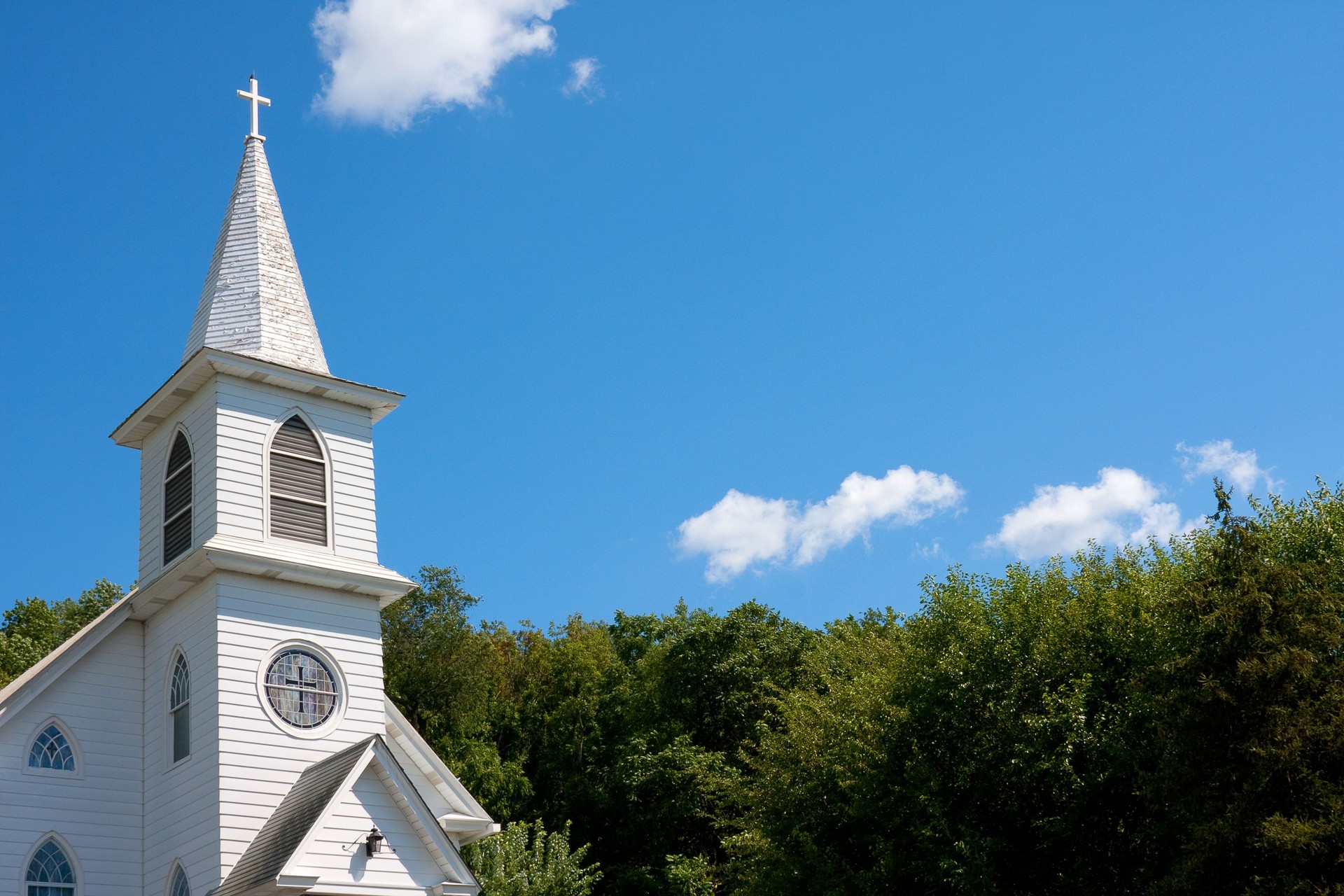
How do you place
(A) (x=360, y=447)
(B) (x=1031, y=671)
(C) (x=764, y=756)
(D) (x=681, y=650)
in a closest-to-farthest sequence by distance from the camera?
(A) (x=360, y=447), (B) (x=1031, y=671), (C) (x=764, y=756), (D) (x=681, y=650)

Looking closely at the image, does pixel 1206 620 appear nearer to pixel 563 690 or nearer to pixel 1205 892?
pixel 1205 892

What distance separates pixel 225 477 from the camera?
21.2 meters

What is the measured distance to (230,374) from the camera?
856 inches

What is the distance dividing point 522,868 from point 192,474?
1809 cm

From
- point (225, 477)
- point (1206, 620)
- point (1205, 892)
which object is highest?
point (225, 477)

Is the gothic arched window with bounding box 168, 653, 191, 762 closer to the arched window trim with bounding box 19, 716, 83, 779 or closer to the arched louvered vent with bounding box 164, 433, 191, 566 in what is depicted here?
the arched window trim with bounding box 19, 716, 83, 779

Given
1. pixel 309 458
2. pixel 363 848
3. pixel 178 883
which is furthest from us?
pixel 309 458

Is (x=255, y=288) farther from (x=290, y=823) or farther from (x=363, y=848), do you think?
(x=363, y=848)

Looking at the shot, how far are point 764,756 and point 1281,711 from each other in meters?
18.4

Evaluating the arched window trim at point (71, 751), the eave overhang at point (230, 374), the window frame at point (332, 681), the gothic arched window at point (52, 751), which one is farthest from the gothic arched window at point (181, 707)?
the eave overhang at point (230, 374)

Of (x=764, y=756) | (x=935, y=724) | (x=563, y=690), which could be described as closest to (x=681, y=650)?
(x=563, y=690)

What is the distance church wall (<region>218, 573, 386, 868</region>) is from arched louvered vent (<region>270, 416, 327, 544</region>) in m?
1.02

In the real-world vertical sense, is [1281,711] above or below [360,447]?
below

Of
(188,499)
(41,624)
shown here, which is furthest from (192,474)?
(41,624)
